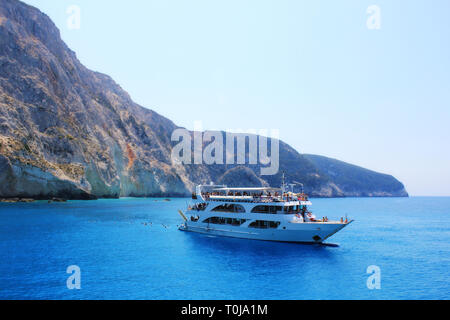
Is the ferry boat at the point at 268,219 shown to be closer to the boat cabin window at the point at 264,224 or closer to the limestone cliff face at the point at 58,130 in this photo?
the boat cabin window at the point at 264,224

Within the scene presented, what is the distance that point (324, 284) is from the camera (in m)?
28.0

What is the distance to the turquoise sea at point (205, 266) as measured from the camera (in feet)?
83.9

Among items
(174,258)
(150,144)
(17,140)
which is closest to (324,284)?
(174,258)

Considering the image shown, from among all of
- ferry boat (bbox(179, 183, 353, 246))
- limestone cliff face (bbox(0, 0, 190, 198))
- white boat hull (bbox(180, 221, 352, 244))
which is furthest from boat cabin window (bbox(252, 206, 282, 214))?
limestone cliff face (bbox(0, 0, 190, 198))

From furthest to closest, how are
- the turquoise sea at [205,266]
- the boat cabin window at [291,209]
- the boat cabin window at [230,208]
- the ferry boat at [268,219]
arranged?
the boat cabin window at [230,208] < the boat cabin window at [291,209] < the ferry boat at [268,219] < the turquoise sea at [205,266]

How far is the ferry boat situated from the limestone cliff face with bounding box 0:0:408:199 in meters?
69.9

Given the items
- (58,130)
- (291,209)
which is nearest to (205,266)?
(291,209)

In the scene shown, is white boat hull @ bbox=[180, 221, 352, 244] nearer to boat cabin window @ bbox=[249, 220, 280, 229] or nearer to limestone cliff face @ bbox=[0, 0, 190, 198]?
boat cabin window @ bbox=[249, 220, 280, 229]

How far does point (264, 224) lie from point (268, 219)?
4.58ft

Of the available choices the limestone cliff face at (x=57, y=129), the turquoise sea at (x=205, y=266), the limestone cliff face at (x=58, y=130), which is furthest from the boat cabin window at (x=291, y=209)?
the limestone cliff face at (x=58, y=130)

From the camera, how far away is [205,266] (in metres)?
33.2
